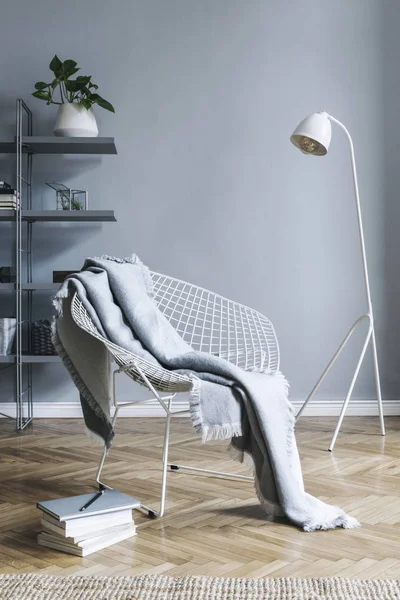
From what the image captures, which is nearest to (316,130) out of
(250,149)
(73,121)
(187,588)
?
(250,149)

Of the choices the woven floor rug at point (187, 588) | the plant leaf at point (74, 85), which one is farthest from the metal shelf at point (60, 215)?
the woven floor rug at point (187, 588)

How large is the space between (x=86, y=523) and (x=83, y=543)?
0.06m

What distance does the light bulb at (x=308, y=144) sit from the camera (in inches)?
134

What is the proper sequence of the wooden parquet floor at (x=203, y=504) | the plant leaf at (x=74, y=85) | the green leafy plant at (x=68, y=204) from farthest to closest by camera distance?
the green leafy plant at (x=68, y=204)
the plant leaf at (x=74, y=85)
the wooden parquet floor at (x=203, y=504)

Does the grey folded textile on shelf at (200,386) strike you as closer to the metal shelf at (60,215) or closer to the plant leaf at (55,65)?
the metal shelf at (60,215)

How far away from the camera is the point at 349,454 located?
10.8 ft

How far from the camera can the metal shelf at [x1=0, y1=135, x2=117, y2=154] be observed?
3.96 m

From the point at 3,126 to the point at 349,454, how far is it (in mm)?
2682

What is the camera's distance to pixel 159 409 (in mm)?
4289

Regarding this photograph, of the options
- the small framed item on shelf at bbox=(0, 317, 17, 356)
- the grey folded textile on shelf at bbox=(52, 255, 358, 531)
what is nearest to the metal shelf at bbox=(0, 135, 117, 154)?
the small framed item on shelf at bbox=(0, 317, 17, 356)

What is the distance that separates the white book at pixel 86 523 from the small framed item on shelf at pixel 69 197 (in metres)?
2.30

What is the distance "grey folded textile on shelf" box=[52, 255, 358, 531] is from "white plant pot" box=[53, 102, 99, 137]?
1442 millimetres

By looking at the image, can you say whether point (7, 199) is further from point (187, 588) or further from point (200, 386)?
point (187, 588)

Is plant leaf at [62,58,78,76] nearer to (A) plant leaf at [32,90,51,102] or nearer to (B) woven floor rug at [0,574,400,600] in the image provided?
(A) plant leaf at [32,90,51,102]
